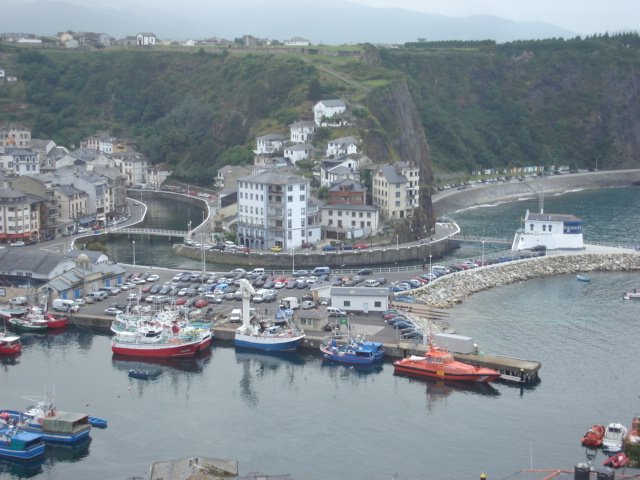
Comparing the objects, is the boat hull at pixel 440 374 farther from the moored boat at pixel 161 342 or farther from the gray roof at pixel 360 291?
the moored boat at pixel 161 342

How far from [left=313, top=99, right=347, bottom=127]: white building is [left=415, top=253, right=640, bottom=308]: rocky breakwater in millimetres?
20126

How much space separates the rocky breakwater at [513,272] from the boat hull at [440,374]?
21.2 feet

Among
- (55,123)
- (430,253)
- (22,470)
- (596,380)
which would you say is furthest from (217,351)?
(55,123)

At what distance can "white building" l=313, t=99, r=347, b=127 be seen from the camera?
5480 centimetres

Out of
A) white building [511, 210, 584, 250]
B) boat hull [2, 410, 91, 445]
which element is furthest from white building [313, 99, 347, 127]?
boat hull [2, 410, 91, 445]

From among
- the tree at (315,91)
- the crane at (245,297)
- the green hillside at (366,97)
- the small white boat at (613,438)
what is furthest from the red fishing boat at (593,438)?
the tree at (315,91)

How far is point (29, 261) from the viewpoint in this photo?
32.4m

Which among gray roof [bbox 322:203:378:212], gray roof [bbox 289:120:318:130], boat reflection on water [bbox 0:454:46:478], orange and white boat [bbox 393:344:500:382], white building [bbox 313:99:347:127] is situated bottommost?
boat reflection on water [bbox 0:454:46:478]

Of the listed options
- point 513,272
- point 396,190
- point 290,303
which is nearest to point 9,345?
point 290,303

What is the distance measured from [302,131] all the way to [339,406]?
3296cm

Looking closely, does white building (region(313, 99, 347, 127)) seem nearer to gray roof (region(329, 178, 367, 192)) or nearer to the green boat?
gray roof (region(329, 178, 367, 192))

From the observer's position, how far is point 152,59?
83.2 metres

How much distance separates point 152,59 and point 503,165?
32.1 meters

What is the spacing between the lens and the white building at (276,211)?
39.6 meters
